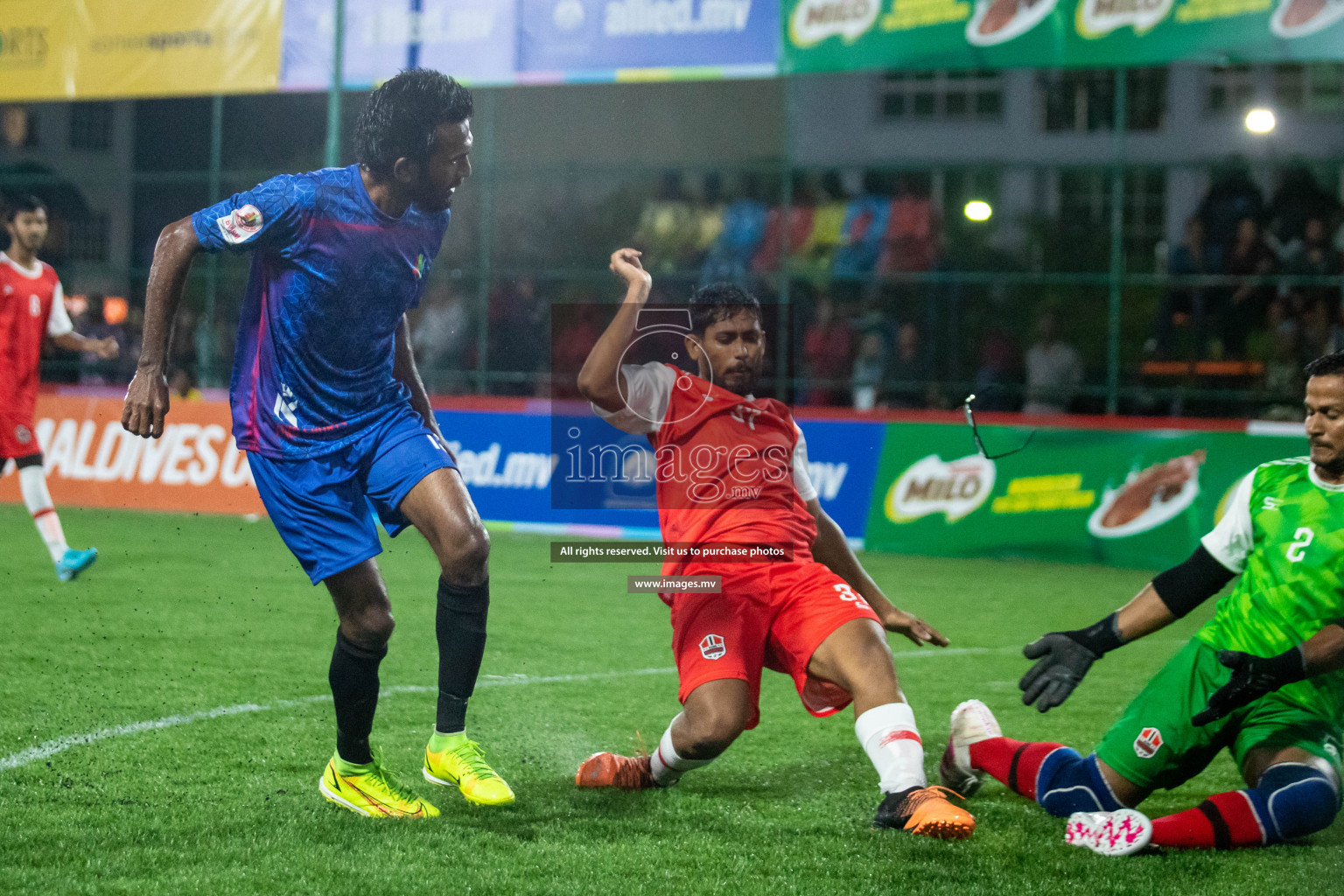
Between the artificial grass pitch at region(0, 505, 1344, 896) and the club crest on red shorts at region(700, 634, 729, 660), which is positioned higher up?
the club crest on red shorts at region(700, 634, 729, 660)

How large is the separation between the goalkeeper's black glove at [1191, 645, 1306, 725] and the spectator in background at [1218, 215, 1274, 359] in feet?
30.5

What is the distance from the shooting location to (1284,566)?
366 cm

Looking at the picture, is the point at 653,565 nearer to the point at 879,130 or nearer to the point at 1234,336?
the point at 1234,336

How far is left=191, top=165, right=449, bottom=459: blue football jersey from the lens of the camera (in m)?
3.76

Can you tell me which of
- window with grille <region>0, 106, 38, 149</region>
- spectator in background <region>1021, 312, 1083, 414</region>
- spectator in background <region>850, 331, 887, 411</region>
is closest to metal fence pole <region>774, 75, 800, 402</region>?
spectator in background <region>850, 331, 887, 411</region>

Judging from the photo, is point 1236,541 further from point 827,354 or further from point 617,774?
point 827,354

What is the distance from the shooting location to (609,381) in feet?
12.5

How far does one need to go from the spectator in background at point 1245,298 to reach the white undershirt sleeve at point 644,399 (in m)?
9.37

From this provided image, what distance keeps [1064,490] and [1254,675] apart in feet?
21.6

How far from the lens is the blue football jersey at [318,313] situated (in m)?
3.76

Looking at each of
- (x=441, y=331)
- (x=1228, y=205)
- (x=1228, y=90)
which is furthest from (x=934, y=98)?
(x=441, y=331)

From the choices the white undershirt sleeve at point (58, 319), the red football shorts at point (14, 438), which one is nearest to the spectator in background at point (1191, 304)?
the white undershirt sleeve at point (58, 319)

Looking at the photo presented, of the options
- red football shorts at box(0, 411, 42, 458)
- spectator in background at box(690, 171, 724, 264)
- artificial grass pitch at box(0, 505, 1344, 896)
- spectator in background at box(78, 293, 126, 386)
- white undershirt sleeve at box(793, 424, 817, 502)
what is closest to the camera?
artificial grass pitch at box(0, 505, 1344, 896)

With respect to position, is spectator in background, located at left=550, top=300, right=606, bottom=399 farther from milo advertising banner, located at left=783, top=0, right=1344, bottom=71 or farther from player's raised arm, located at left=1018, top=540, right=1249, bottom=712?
player's raised arm, located at left=1018, top=540, right=1249, bottom=712
